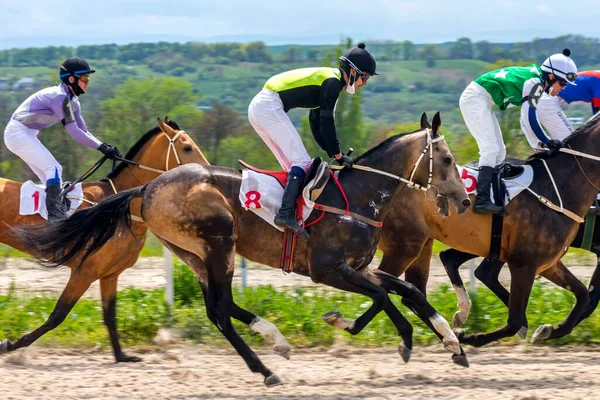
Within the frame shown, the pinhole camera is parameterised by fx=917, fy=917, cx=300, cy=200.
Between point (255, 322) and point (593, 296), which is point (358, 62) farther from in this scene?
point (593, 296)

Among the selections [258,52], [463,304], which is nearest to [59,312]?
[463,304]

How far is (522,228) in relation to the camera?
7.47 meters

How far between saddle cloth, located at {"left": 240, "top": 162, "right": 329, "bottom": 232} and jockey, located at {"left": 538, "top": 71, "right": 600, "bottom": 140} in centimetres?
281

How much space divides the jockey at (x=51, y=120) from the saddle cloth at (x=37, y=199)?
3.3 inches

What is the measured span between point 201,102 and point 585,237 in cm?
6520

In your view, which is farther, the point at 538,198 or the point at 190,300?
the point at 190,300

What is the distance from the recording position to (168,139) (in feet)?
27.1

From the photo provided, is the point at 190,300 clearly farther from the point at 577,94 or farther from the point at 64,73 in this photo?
the point at 577,94

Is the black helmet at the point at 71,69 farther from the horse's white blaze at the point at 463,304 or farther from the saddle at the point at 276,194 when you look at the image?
the horse's white blaze at the point at 463,304

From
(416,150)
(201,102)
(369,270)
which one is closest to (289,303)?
(369,270)

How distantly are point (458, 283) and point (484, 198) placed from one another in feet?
3.46

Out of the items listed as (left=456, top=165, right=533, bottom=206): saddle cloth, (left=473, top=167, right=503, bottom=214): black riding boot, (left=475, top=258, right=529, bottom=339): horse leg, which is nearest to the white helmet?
(left=456, top=165, right=533, bottom=206): saddle cloth

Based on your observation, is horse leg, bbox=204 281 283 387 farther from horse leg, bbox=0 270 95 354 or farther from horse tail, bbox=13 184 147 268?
horse leg, bbox=0 270 95 354

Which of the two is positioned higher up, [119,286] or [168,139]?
[168,139]
